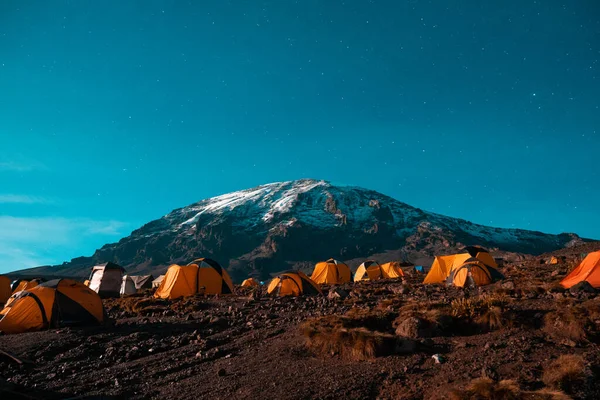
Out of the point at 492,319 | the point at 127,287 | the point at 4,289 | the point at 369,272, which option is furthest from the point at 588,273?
the point at 4,289

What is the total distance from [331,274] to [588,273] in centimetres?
2371

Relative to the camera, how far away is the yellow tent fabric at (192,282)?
25.3 meters

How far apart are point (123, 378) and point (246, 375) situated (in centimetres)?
299

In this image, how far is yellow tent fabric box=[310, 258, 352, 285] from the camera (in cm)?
3803

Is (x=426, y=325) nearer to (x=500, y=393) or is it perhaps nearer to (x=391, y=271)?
(x=500, y=393)

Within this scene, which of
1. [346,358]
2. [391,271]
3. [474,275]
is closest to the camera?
[346,358]

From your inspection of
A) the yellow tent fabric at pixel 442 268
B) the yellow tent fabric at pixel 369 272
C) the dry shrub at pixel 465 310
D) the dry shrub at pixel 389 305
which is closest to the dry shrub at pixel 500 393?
the dry shrub at pixel 465 310

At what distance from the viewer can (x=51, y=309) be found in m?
14.9

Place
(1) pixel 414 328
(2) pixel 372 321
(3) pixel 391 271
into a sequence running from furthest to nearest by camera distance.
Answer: (3) pixel 391 271 → (2) pixel 372 321 → (1) pixel 414 328

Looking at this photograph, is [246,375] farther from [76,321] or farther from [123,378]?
[76,321]

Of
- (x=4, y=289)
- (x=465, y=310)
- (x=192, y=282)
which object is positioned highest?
(x=4, y=289)

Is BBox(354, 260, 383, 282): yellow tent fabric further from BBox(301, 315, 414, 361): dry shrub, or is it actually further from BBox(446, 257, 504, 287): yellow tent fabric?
BBox(301, 315, 414, 361): dry shrub

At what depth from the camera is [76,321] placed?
15227 millimetres

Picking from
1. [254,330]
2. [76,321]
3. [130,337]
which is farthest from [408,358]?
[76,321]
